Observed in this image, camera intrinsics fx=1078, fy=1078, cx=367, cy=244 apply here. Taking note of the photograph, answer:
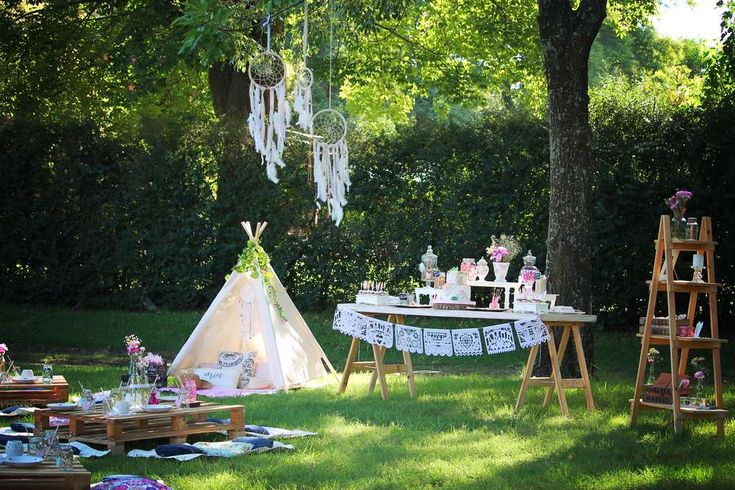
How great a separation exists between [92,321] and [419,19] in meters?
6.92

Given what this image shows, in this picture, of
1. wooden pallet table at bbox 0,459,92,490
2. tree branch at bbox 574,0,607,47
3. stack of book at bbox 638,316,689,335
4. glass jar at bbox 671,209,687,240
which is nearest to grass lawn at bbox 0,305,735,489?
stack of book at bbox 638,316,689,335

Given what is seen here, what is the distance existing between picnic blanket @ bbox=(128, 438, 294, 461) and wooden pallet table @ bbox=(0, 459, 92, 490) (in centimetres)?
159

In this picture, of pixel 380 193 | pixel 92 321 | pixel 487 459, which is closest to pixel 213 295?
pixel 92 321

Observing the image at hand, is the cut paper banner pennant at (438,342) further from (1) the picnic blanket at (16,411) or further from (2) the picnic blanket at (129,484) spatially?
(2) the picnic blanket at (129,484)

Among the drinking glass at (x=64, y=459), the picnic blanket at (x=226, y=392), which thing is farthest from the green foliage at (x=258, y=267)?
the drinking glass at (x=64, y=459)

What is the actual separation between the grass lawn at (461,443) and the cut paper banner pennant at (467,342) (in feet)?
1.65

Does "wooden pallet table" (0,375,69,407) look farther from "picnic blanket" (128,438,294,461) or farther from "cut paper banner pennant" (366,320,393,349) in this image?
"cut paper banner pennant" (366,320,393,349)

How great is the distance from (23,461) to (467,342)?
4.17m

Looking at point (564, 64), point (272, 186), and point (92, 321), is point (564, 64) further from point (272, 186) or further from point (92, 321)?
point (92, 321)

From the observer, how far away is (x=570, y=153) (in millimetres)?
10281

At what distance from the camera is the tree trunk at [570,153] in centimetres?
1023

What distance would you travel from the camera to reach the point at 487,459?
687cm

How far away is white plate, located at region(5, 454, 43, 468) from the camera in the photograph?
17.6 feet

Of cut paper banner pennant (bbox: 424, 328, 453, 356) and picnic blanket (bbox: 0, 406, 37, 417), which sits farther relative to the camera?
cut paper banner pennant (bbox: 424, 328, 453, 356)
